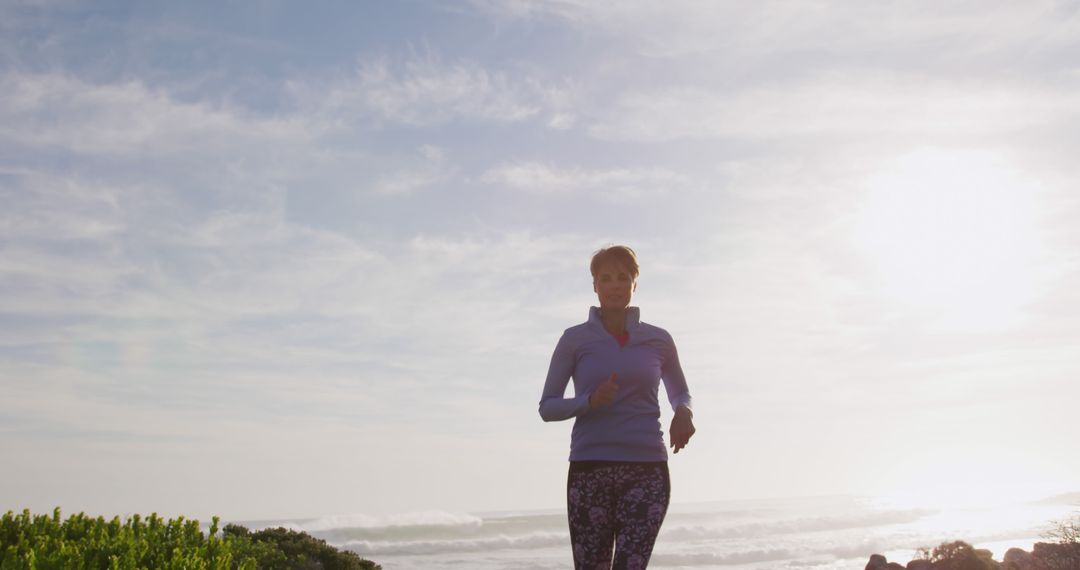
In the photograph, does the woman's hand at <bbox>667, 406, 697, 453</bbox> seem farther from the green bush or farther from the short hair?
the green bush

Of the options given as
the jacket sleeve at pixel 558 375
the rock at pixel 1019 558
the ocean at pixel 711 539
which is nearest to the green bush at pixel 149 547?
the jacket sleeve at pixel 558 375

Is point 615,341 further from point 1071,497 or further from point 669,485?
point 1071,497

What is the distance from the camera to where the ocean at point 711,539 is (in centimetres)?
3503

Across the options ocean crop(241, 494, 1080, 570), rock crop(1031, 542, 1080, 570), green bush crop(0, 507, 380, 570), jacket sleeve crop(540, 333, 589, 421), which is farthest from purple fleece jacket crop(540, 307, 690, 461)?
ocean crop(241, 494, 1080, 570)

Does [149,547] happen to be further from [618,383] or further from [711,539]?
[711,539]

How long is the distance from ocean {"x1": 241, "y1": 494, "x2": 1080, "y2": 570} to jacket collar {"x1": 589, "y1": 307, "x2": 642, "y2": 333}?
25.4 meters

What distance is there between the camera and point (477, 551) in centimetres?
4447

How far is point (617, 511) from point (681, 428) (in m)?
0.59

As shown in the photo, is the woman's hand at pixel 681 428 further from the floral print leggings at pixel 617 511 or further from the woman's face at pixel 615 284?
the woman's face at pixel 615 284

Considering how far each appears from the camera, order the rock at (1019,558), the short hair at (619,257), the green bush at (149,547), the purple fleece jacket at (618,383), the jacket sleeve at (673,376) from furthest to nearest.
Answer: the rock at (1019,558)
the green bush at (149,547)
the jacket sleeve at (673,376)
the short hair at (619,257)
the purple fleece jacket at (618,383)

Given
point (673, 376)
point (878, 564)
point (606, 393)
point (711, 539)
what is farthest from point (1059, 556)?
point (711, 539)

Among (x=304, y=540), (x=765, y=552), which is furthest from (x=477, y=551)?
(x=304, y=540)

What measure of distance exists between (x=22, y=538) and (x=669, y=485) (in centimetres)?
703

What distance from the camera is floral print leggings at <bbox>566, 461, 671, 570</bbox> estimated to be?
4637mm
